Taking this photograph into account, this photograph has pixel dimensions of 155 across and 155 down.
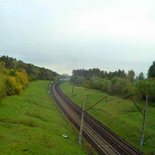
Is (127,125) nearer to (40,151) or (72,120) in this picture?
(72,120)

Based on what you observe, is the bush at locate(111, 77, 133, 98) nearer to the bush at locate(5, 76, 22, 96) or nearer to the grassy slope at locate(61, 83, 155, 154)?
the grassy slope at locate(61, 83, 155, 154)

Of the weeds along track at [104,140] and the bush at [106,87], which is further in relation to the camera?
the bush at [106,87]

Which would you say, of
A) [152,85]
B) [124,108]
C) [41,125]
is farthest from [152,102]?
[41,125]

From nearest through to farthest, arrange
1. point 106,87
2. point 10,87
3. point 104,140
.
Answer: point 104,140
point 10,87
point 106,87

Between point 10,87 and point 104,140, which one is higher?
point 10,87

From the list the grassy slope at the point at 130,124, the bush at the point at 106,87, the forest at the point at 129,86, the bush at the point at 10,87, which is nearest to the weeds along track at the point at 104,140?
the grassy slope at the point at 130,124

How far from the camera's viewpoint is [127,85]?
7325 centimetres

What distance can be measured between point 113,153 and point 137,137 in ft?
25.3

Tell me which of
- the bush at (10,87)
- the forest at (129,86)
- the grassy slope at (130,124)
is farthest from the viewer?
the forest at (129,86)

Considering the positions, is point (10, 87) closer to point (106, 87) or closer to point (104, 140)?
point (104, 140)

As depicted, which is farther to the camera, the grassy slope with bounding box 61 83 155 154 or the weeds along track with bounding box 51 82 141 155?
the grassy slope with bounding box 61 83 155 154

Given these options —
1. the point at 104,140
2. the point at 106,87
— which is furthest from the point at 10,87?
the point at 106,87

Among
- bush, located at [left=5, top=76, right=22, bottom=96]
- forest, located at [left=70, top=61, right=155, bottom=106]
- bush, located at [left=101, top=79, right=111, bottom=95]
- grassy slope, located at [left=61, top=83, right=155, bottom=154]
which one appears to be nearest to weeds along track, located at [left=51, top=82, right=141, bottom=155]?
grassy slope, located at [left=61, top=83, right=155, bottom=154]

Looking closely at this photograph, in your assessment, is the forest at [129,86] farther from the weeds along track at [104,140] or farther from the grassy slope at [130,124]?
the weeds along track at [104,140]
